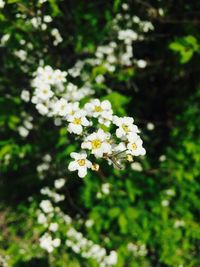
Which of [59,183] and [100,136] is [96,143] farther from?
[59,183]

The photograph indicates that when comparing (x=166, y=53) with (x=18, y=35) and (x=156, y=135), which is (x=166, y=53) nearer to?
(x=156, y=135)

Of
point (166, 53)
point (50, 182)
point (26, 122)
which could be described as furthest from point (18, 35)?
point (166, 53)

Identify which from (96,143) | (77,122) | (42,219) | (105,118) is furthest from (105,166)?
(96,143)

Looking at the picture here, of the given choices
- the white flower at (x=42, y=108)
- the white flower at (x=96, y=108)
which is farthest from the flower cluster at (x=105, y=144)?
the white flower at (x=42, y=108)

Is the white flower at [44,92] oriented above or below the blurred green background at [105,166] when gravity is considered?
below

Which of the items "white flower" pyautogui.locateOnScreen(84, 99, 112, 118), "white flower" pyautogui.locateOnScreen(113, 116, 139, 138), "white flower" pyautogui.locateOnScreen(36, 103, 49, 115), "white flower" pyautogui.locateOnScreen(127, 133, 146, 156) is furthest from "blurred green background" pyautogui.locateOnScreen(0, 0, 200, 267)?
"white flower" pyautogui.locateOnScreen(127, 133, 146, 156)

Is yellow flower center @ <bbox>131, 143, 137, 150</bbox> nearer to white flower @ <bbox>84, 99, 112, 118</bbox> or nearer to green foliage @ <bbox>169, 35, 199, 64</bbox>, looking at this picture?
white flower @ <bbox>84, 99, 112, 118</bbox>

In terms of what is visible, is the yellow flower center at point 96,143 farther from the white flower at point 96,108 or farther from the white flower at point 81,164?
the white flower at point 96,108
